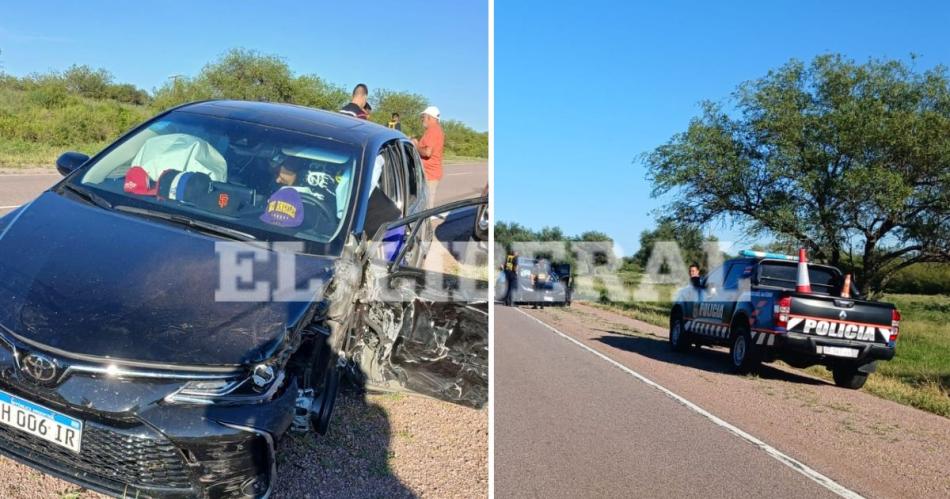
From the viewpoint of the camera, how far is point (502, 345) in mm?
14391

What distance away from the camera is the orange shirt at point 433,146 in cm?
1130

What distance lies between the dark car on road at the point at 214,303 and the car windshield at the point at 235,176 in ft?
0.04

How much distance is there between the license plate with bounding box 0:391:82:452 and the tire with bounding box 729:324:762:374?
9456 mm

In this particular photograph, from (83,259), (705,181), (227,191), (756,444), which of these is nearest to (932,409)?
(756,444)

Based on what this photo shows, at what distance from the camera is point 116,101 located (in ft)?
178

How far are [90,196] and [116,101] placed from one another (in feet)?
177

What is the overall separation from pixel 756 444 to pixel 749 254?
19.8 ft

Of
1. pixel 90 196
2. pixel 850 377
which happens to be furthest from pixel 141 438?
pixel 850 377

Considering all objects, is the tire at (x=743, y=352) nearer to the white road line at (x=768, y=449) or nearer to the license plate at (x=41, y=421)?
the white road line at (x=768, y=449)

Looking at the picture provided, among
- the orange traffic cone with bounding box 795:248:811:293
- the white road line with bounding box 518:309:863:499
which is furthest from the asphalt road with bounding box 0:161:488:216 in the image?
the orange traffic cone with bounding box 795:248:811:293

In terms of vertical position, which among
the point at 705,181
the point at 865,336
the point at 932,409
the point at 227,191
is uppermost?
the point at 705,181

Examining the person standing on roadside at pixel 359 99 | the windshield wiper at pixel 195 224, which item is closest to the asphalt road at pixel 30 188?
the person standing on roadside at pixel 359 99

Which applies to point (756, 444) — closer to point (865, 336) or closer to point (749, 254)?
point (865, 336)

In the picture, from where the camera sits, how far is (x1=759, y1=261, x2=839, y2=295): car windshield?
12.5 metres
